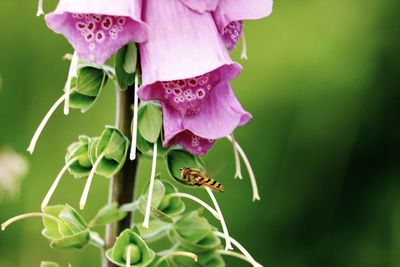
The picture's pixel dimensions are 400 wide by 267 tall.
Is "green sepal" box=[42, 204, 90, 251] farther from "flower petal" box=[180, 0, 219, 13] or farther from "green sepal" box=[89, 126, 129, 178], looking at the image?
"flower petal" box=[180, 0, 219, 13]

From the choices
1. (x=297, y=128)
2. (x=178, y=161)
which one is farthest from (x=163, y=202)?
(x=297, y=128)

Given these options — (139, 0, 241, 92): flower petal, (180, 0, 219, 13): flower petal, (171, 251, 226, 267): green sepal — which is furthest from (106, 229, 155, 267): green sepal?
(180, 0, 219, 13): flower petal

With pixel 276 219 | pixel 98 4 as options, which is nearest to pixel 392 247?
pixel 276 219

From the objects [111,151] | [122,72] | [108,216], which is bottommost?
[108,216]

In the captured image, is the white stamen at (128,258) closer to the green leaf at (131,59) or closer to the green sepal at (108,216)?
the green sepal at (108,216)

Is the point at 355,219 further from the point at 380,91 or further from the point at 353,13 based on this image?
the point at 353,13

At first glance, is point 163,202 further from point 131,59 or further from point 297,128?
point 297,128
